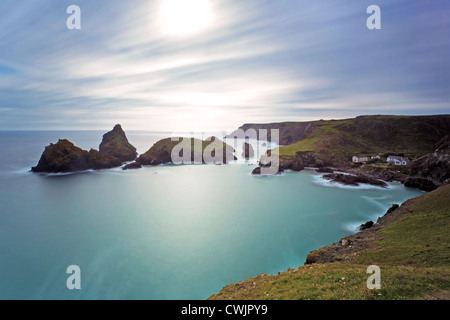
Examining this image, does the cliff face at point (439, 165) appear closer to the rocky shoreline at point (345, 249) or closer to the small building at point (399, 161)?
the small building at point (399, 161)

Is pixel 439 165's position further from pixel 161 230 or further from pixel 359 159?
pixel 161 230

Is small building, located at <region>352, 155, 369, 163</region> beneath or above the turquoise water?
above

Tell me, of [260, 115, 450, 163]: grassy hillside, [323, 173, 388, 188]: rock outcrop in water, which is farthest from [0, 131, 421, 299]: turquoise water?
[260, 115, 450, 163]: grassy hillside

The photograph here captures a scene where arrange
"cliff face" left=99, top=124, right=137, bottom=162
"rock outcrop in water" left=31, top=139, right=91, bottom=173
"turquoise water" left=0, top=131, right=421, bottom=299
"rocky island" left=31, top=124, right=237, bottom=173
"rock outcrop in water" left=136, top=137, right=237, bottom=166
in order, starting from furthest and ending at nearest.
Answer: "cliff face" left=99, top=124, right=137, bottom=162, "rock outcrop in water" left=136, top=137, right=237, bottom=166, "rocky island" left=31, top=124, right=237, bottom=173, "rock outcrop in water" left=31, top=139, right=91, bottom=173, "turquoise water" left=0, top=131, right=421, bottom=299

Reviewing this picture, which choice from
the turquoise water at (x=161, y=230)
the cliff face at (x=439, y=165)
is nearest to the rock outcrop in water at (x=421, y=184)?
the cliff face at (x=439, y=165)

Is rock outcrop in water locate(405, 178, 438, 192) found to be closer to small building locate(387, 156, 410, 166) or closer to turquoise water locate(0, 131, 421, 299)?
turquoise water locate(0, 131, 421, 299)
